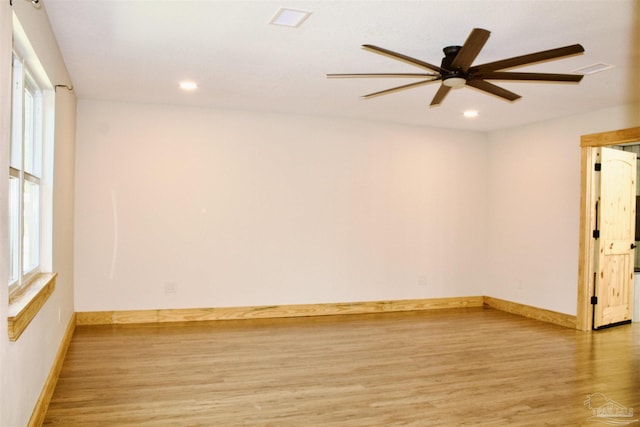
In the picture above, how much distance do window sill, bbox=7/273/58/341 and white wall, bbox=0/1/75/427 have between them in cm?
5

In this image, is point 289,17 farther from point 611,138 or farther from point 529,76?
point 611,138

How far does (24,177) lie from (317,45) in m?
2.03

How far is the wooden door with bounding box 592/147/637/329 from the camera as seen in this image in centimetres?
562

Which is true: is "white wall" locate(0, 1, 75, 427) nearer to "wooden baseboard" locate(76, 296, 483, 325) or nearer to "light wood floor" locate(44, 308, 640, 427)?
"light wood floor" locate(44, 308, 640, 427)

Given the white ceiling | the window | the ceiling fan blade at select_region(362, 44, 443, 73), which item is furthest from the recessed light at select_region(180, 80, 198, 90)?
the ceiling fan blade at select_region(362, 44, 443, 73)

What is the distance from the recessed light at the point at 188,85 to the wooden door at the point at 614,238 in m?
4.40

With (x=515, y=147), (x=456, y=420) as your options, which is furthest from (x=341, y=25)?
(x=515, y=147)

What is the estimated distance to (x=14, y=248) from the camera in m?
2.65

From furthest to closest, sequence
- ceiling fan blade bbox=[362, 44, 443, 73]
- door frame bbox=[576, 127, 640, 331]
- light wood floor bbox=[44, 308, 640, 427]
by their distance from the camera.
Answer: door frame bbox=[576, 127, 640, 331] < light wood floor bbox=[44, 308, 640, 427] < ceiling fan blade bbox=[362, 44, 443, 73]

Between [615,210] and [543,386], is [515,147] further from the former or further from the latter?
[543,386]

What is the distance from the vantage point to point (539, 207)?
20.5 ft

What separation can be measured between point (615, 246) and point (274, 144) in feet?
13.5

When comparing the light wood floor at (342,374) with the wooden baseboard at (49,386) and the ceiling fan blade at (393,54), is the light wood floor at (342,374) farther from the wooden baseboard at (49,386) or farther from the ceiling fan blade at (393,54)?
the ceiling fan blade at (393,54)

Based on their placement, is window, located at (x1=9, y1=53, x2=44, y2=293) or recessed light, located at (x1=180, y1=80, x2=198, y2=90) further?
recessed light, located at (x1=180, y1=80, x2=198, y2=90)
